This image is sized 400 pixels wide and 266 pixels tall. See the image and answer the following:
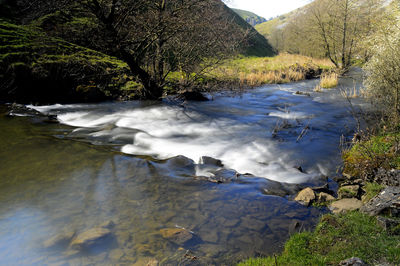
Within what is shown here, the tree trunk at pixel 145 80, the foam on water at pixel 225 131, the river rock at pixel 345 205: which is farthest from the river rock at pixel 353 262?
the tree trunk at pixel 145 80

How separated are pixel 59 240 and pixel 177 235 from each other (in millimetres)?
1759

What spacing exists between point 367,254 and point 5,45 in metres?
16.2

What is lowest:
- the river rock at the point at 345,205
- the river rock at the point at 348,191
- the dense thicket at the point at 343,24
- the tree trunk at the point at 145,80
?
the river rock at the point at 345,205

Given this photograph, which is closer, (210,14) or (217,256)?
(217,256)

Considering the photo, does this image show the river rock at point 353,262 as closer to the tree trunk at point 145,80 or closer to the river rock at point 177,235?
the river rock at point 177,235

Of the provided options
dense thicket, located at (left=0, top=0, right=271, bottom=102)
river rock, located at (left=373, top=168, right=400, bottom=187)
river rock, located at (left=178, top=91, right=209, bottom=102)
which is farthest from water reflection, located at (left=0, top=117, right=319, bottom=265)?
river rock, located at (left=178, top=91, right=209, bottom=102)

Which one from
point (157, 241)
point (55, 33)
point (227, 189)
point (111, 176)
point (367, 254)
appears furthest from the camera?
point (55, 33)

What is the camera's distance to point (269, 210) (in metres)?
4.89

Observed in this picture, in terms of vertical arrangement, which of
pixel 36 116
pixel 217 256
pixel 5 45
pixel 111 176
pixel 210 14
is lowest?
pixel 217 256

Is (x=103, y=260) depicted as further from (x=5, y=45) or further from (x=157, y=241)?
(x=5, y=45)

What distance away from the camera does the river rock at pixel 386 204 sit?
13.4 ft

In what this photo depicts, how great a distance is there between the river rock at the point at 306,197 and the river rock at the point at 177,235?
90.5 inches

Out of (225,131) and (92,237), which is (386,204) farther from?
(225,131)

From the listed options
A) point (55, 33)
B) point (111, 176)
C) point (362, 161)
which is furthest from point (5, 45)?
point (362, 161)
